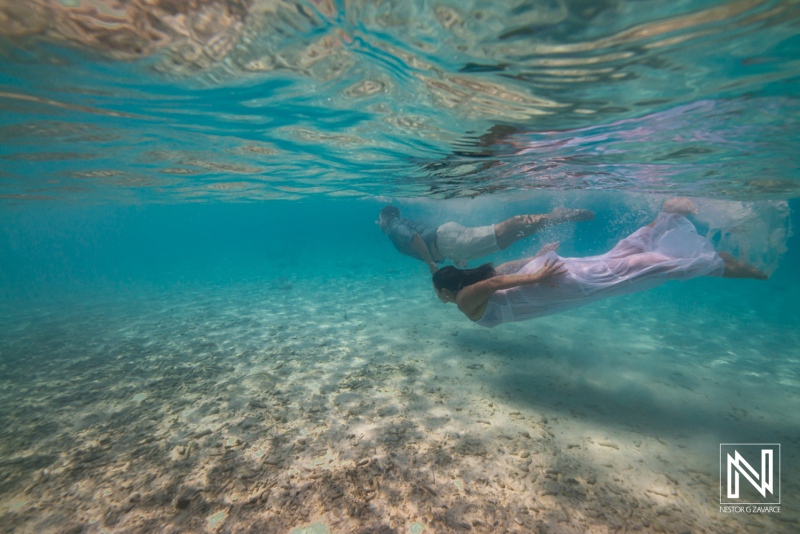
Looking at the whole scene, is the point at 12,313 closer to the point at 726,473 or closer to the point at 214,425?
the point at 214,425

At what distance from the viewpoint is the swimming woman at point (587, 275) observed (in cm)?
507

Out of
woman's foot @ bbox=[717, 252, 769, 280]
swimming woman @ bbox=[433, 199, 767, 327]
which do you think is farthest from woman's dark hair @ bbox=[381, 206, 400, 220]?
woman's foot @ bbox=[717, 252, 769, 280]

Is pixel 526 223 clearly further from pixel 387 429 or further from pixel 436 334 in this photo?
pixel 387 429

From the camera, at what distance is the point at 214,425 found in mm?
5230

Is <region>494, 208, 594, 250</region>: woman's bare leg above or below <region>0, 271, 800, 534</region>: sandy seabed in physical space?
above

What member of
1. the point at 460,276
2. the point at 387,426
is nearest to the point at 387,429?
the point at 387,426

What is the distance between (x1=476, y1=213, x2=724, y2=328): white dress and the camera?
17.0 feet

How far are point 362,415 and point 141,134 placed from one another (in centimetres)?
1097

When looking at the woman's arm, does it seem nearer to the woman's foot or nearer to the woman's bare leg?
the woman's foot

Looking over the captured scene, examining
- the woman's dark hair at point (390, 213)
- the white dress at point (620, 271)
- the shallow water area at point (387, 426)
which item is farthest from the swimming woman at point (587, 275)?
the woman's dark hair at point (390, 213)

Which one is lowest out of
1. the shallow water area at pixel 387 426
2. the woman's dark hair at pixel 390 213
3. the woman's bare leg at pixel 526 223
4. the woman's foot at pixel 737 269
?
the shallow water area at pixel 387 426

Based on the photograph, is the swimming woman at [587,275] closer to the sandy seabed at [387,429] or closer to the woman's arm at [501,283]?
the woman's arm at [501,283]

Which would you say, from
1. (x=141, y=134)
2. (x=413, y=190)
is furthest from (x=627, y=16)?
(x=413, y=190)

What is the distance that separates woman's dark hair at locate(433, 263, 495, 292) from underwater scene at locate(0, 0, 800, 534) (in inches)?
2.3
